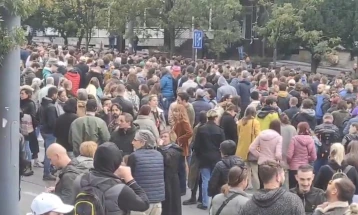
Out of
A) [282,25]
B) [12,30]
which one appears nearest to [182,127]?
[12,30]

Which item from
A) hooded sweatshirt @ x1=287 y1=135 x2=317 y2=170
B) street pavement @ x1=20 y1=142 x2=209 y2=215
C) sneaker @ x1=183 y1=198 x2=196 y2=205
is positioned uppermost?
hooded sweatshirt @ x1=287 y1=135 x2=317 y2=170

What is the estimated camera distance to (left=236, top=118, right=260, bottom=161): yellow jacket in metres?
11.8

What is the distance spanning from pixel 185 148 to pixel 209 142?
1.23m

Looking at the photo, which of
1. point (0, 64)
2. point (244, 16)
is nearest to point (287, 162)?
point (0, 64)

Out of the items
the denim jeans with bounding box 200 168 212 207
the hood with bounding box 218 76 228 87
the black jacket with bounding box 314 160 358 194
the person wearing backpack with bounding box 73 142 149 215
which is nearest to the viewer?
the person wearing backpack with bounding box 73 142 149 215

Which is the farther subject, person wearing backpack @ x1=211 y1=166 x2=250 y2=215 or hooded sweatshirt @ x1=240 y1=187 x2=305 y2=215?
person wearing backpack @ x1=211 y1=166 x2=250 y2=215

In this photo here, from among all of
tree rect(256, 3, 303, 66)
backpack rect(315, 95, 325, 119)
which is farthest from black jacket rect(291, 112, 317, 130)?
tree rect(256, 3, 303, 66)

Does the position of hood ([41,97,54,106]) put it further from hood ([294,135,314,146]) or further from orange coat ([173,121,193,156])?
hood ([294,135,314,146])

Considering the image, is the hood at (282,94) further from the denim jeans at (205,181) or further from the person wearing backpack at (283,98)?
the denim jeans at (205,181)

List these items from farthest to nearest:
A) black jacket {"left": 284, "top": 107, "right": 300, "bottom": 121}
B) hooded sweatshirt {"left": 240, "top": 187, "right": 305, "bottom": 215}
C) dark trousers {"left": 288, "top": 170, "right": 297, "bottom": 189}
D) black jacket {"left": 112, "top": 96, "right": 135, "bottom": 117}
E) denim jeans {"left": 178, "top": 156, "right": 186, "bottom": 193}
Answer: black jacket {"left": 284, "top": 107, "right": 300, "bottom": 121}
black jacket {"left": 112, "top": 96, "right": 135, "bottom": 117}
dark trousers {"left": 288, "top": 170, "right": 297, "bottom": 189}
denim jeans {"left": 178, "top": 156, "right": 186, "bottom": 193}
hooded sweatshirt {"left": 240, "top": 187, "right": 305, "bottom": 215}

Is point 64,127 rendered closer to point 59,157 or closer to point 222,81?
point 59,157

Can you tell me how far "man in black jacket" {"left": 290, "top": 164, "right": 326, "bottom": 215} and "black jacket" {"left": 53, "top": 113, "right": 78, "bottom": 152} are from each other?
4.91m

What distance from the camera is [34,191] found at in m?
12.4

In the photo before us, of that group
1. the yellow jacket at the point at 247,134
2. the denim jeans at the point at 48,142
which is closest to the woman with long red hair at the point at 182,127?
the yellow jacket at the point at 247,134
